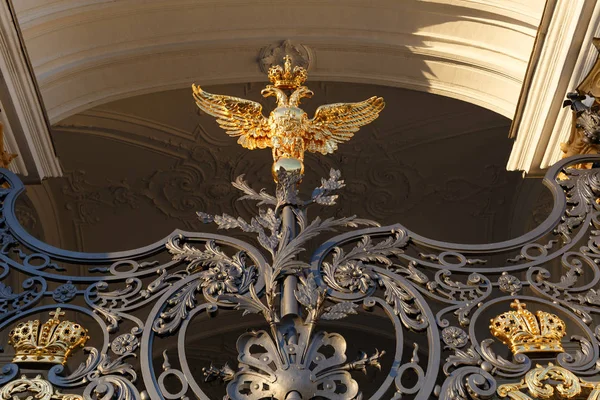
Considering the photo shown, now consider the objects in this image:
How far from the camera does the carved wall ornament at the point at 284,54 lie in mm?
8250

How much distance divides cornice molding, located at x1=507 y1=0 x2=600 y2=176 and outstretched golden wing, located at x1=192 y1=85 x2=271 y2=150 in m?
1.73

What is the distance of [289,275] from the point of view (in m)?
4.80

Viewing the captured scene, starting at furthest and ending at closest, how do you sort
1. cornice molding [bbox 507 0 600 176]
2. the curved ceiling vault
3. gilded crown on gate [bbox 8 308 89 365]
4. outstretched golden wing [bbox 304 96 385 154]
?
the curved ceiling vault < outstretched golden wing [bbox 304 96 385 154] < cornice molding [bbox 507 0 600 176] < gilded crown on gate [bbox 8 308 89 365]

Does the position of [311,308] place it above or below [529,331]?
above

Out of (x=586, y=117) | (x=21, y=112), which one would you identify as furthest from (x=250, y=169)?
(x=586, y=117)

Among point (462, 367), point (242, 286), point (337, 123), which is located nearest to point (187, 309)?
point (242, 286)

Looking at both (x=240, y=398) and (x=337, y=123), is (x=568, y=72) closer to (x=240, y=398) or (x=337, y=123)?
(x=337, y=123)

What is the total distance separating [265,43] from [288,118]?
7.75 ft

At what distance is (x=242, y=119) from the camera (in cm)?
634

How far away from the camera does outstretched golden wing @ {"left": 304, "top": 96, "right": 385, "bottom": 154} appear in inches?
243

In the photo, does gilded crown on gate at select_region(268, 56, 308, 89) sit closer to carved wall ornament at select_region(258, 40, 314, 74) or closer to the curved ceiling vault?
the curved ceiling vault

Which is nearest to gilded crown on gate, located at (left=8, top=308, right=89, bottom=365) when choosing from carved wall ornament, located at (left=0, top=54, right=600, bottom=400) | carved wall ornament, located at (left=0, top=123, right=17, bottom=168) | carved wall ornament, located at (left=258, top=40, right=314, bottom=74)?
carved wall ornament, located at (left=0, top=54, right=600, bottom=400)

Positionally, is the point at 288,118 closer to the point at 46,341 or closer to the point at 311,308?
the point at 311,308

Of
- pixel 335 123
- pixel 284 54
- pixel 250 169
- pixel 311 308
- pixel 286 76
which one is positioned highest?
pixel 250 169
